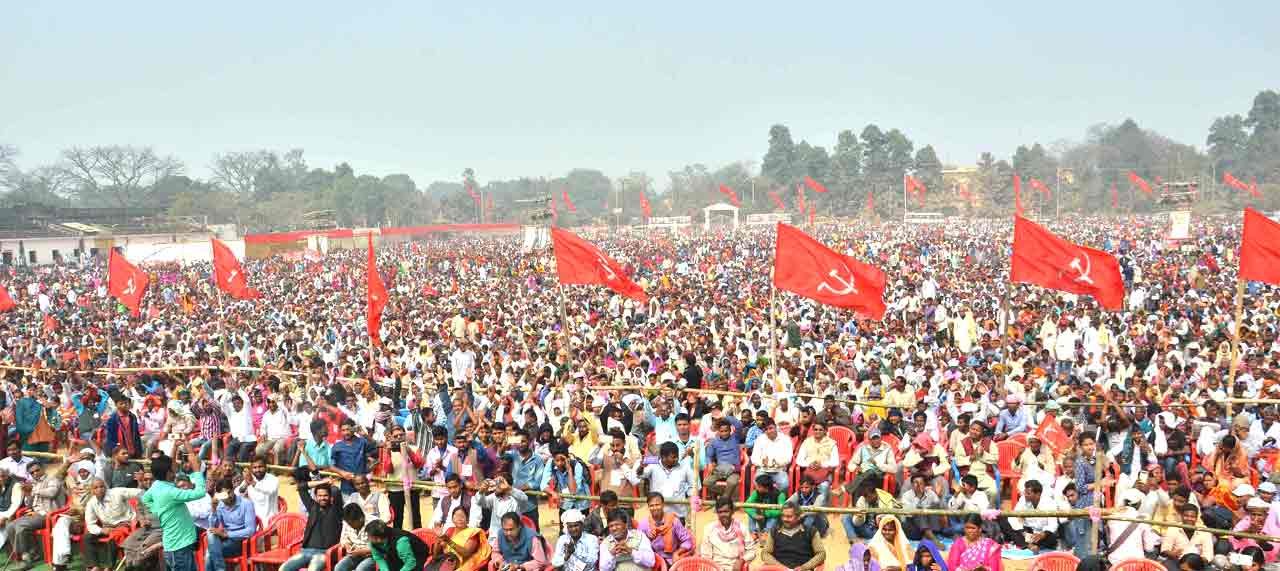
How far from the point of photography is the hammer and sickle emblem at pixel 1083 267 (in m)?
11.0

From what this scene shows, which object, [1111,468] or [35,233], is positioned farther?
[35,233]

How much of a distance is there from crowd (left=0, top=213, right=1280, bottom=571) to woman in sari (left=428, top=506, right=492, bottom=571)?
0.02 m

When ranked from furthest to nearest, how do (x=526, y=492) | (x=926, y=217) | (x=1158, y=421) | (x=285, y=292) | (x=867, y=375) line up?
(x=926, y=217) < (x=285, y=292) < (x=867, y=375) < (x=1158, y=421) < (x=526, y=492)

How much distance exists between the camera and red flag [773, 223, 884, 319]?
10.8 metres

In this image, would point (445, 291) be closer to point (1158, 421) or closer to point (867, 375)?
point (867, 375)

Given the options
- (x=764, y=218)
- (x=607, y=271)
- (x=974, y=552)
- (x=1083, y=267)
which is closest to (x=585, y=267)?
(x=607, y=271)

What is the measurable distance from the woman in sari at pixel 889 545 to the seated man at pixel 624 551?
1.37m

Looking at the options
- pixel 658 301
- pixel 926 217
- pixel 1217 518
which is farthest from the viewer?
pixel 926 217

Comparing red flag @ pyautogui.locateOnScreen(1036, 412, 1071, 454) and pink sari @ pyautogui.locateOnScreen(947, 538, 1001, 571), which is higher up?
red flag @ pyautogui.locateOnScreen(1036, 412, 1071, 454)

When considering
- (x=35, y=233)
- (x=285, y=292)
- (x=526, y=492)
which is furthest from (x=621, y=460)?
(x=35, y=233)

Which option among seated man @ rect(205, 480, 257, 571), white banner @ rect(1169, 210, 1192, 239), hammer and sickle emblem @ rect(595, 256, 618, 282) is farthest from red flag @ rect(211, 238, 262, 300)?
white banner @ rect(1169, 210, 1192, 239)

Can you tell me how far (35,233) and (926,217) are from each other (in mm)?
54234

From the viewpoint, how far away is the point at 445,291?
102ft

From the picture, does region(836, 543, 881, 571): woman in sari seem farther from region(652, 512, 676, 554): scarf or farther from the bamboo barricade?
region(652, 512, 676, 554): scarf
